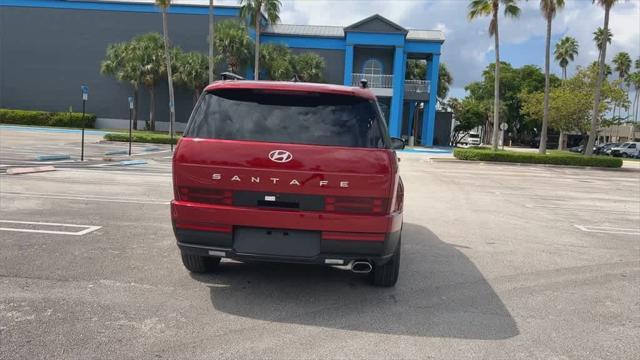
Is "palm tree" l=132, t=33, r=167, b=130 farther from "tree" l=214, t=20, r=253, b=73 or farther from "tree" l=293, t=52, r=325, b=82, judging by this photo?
"tree" l=293, t=52, r=325, b=82

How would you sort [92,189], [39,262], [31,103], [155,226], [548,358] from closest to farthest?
[548,358] → [39,262] → [155,226] → [92,189] → [31,103]

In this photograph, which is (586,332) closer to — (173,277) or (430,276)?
(430,276)

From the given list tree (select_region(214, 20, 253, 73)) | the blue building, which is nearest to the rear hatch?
tree (select_region(214, 20, 253, 73))

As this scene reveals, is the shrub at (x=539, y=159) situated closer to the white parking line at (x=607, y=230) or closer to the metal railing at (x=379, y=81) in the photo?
the metal railing at (x=379, y=81)

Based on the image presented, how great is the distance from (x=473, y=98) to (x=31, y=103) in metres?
53.9

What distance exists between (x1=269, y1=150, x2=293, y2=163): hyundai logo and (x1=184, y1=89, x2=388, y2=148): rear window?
4.7 inches

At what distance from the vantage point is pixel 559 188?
16.4 metres

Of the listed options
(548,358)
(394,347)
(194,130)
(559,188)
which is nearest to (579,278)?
(548,358)

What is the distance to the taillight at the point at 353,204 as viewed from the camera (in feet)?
13.3

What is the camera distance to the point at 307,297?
4.61 m

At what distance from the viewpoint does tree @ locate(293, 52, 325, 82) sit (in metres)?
37.4

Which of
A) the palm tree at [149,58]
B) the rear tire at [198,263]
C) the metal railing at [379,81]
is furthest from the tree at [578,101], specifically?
the rear tire at [198,263]

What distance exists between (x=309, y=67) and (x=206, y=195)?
3447cm

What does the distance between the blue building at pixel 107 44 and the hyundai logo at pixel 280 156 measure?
36.0 metres
